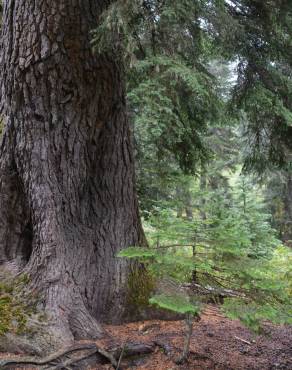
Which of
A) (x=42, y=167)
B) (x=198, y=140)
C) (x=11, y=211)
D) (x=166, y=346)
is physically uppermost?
(x=198, y=140)

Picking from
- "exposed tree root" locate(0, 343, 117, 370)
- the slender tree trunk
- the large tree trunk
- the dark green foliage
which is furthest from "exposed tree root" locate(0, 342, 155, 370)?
the slender tree trunk

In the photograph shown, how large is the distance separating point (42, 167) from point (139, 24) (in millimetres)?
1764

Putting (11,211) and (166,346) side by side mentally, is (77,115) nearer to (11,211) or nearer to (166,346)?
(11,211)

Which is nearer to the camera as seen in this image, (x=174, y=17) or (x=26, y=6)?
(x=174, y=17)

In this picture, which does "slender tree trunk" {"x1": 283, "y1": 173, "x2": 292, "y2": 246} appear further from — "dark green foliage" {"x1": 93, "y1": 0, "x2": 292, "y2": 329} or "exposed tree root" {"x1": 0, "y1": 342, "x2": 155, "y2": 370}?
"exposed tree root" {"x1": 0, "y1": 342, "x2": 155, "y2": 370}

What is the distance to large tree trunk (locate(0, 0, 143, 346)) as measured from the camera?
3.84m

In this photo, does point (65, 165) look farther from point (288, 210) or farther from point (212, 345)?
point (288, 210)

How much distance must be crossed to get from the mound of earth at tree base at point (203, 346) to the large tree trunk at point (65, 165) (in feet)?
1.14

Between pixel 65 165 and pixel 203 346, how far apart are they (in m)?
2.37

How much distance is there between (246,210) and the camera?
9.68 metres

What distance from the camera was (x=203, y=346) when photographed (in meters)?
4.07

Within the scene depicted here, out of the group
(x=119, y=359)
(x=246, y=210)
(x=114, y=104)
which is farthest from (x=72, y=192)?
(x=246, y=210)

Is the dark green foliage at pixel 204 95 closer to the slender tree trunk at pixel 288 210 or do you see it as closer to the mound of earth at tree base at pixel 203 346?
the mound of earth at tree base at pixel 203 346

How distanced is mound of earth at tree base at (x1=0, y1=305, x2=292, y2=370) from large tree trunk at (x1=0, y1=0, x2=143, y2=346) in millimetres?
348
